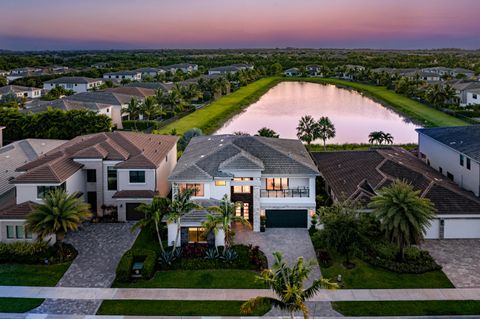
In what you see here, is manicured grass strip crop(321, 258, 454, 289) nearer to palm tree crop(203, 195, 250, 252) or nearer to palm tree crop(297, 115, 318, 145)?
palm tree crop(203, 195, 250, 252)

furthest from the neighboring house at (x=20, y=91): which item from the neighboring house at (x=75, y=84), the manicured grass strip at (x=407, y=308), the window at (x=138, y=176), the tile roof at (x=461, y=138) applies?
the manicured grass strip at (x=407, y=308)

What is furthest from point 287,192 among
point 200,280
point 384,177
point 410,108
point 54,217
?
point 410,108

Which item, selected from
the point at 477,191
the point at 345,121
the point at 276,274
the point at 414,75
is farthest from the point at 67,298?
the point at 414,75

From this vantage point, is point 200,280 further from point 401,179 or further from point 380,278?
point 401,179

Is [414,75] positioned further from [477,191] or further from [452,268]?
[452,268]

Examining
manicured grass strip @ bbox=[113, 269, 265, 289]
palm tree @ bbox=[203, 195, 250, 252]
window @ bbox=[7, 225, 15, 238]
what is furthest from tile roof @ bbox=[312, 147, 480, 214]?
window @ bbox=[7, 225, 15, 238]

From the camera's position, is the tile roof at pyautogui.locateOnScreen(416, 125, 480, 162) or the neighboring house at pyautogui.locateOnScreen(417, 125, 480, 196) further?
the tile roof at pyautogui.locateOnScreen(416, 125, 480, 162)
